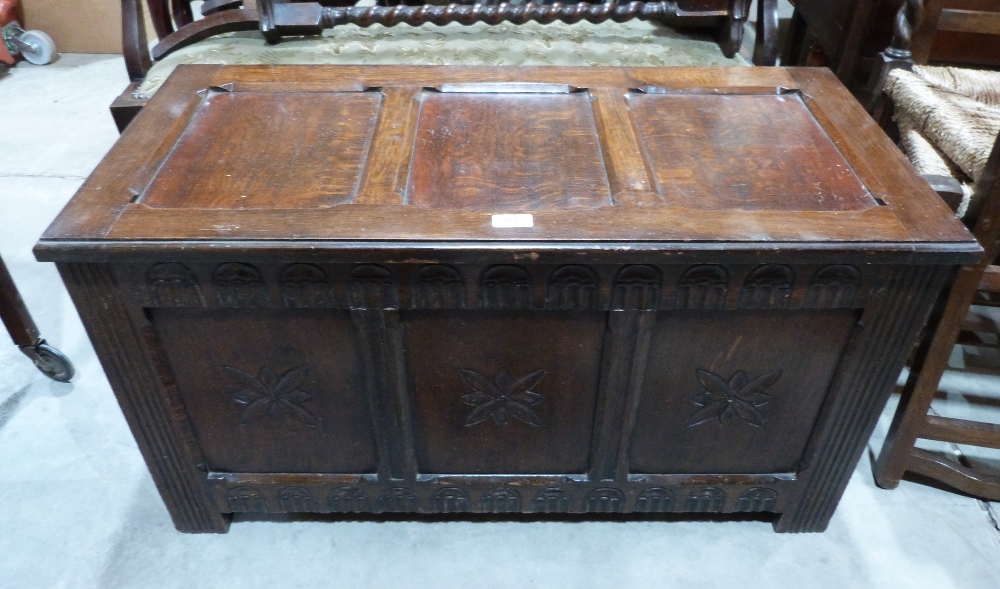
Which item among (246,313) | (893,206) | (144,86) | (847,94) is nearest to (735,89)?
(847,94)

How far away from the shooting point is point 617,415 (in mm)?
1197

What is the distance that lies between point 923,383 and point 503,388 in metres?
0.80

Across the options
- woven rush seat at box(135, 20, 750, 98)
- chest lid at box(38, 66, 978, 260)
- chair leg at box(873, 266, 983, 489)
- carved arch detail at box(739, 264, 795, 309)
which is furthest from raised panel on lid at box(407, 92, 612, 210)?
chair leg at box(873, 266, 983, 489)

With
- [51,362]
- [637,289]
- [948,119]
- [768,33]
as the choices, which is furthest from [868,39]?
[51,362]

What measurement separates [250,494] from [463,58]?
3.84 ft

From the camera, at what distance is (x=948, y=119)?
135 cm

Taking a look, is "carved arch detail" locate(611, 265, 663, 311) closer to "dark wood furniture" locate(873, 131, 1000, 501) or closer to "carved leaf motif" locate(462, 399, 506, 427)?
"carved leaf motif" locate(462, 399, 506, 427)

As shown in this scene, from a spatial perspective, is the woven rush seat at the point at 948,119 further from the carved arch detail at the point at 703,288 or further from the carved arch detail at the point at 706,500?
the carved arch detail at the point at 706,500

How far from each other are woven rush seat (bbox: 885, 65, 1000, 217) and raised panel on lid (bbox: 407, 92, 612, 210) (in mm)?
612

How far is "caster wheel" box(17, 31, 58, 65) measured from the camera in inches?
125

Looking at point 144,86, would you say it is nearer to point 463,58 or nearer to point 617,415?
point 463,58

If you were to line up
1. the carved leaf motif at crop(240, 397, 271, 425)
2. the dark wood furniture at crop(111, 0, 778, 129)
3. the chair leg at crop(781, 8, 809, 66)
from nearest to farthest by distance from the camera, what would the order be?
the carved leaf motif at crop(240, 397, 271, 425), the dark wood furniture at crop(111, 0, 778, 129), the chair leg at crop(781, 8, 809, 66)

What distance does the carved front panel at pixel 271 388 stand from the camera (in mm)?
1088

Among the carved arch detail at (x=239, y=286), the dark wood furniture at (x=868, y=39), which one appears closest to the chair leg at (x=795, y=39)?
the dark wood furniture at (x=868, y=39)
